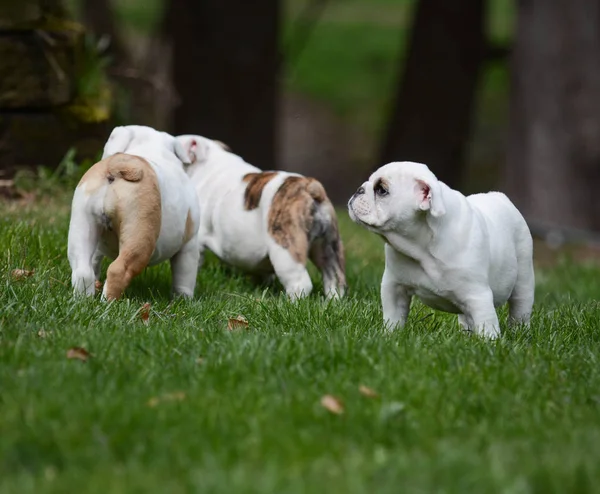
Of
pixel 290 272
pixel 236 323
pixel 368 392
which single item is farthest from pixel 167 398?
pixel 290 272

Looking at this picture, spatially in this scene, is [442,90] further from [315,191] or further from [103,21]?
[315,191]

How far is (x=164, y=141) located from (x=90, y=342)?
2.55m

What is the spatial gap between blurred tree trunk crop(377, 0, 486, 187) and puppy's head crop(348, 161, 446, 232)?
1143 centimetres

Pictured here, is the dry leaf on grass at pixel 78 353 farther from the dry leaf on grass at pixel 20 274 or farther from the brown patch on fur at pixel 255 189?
the brown patch on fur at pixel 255 189

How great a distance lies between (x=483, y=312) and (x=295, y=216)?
2065mm

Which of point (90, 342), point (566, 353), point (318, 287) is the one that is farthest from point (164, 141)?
point (566, 353)

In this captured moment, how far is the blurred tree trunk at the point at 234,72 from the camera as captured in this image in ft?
51.2

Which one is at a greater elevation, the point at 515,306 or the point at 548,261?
the point at 515,306

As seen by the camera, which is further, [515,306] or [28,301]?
[515,306]

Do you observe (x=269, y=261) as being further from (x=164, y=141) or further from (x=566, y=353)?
(x=566, y=353)

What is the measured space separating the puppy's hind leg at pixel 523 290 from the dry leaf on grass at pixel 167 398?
2717mm

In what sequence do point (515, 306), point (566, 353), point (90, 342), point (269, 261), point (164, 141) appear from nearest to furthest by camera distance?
point (90, 342) → point (566, 353) → point (515, 306) → point (164, 141) → point (269, 261)

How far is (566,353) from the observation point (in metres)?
5.59

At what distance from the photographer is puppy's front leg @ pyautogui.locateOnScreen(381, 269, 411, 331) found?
6.02 meters
